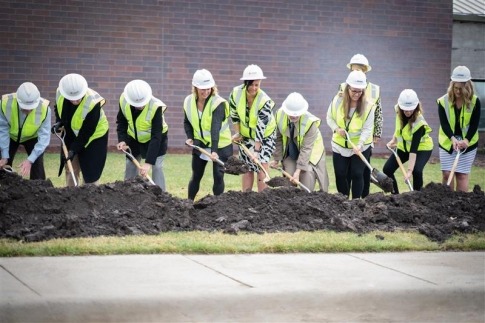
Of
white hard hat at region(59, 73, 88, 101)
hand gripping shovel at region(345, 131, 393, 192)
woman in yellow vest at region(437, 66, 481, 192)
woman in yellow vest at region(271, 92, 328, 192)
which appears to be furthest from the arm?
woman in yellow vest at region(437, 66, 481, 192)

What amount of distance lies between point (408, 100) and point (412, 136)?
51 cm

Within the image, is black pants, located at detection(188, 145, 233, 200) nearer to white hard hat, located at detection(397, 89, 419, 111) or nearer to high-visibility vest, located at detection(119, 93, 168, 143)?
high-visibility vest, located at detection(119, 93, 168, 143)

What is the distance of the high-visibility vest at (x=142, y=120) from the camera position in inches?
460

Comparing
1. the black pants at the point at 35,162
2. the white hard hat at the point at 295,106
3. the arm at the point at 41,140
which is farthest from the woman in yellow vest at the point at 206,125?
the black pants at the point at 35,162

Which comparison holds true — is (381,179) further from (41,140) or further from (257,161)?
(41,140)

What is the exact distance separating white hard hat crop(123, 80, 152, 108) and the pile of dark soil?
45.5 inches

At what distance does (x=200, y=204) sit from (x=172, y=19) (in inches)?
461

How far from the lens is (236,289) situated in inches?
288

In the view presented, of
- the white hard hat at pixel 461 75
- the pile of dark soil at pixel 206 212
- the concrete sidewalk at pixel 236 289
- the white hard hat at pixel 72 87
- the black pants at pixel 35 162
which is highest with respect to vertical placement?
the white hard hat at pixel 461 75

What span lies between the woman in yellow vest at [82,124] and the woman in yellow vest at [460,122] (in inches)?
181

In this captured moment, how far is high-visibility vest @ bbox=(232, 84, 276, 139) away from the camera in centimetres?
1227

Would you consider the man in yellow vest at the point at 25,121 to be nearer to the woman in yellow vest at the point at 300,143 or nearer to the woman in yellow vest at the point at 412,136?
the woman in yellow vest at the point at 300,143

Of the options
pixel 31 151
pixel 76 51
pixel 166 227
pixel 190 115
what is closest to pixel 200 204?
pixel 166 227

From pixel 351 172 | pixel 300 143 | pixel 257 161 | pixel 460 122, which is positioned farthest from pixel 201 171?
pixel 460 122
